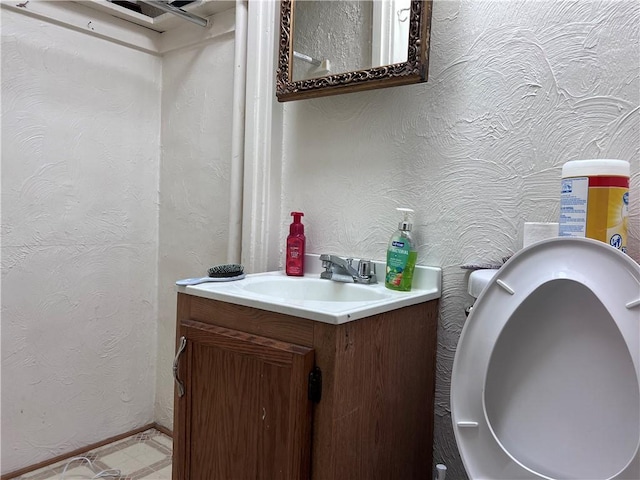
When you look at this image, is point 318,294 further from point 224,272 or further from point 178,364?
point 178,364

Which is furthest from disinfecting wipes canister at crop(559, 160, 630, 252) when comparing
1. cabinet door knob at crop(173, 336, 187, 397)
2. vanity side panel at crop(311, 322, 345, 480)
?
cabinet door knob at crop(173, 336, 187, 397)

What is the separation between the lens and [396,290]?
110 cm

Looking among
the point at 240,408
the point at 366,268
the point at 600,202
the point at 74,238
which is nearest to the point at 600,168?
the point at 600,202

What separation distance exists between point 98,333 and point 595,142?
1.62 m

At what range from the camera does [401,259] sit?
1.09m

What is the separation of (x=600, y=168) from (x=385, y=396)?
22.9 inches

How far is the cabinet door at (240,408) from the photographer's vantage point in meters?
0.83

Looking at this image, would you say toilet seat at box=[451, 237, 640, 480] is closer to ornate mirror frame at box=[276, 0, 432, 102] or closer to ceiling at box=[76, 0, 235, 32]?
ornate mirror frame at box=[276, 0, 432, 102]

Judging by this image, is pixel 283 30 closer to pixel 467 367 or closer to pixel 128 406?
pixel 467 367

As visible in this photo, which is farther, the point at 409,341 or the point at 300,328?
the point at 409,341

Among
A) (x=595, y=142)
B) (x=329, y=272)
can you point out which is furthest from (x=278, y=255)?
(x=595, y=142)

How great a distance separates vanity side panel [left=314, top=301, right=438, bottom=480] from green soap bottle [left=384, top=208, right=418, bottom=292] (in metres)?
0.08

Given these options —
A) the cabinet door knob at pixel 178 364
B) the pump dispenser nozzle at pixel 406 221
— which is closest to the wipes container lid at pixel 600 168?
the pump dispenser nozzle at pixel 406 221

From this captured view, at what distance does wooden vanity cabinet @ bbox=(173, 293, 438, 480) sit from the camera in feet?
2.71
